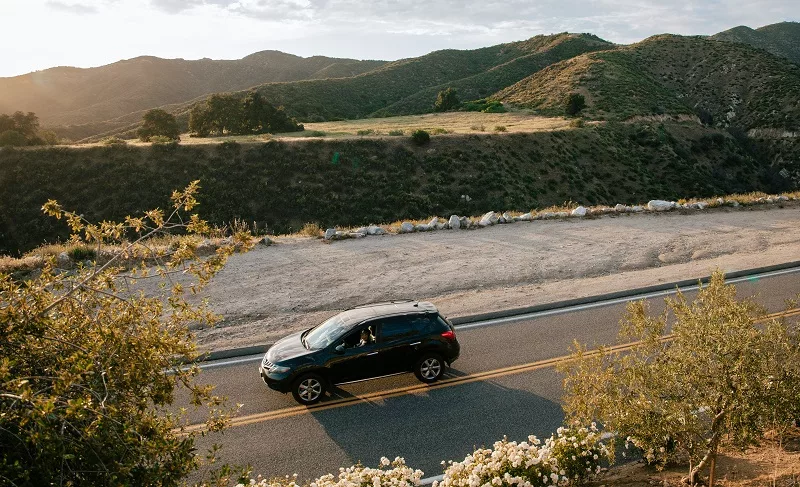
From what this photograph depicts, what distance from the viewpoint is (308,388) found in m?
9.91

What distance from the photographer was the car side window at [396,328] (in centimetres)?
1046

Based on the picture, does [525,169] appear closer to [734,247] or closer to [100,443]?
[734,247]

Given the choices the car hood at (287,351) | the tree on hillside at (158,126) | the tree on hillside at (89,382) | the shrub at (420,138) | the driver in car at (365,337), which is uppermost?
the tree on hillside at (158,126)

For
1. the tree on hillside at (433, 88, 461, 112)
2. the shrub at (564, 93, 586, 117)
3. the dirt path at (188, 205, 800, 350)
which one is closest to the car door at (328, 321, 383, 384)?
the dirt path at (188, 205, 800, 350)

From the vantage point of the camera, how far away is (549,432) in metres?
8.94

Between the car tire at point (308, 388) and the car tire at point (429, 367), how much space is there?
73.6 inches

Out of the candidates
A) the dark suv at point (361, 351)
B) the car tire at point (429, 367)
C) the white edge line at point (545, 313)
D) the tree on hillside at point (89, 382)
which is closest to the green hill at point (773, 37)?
the white edge line at point (545, 313)

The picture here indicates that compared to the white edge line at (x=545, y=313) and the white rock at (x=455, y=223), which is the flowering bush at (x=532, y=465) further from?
the white rock at (x=455, y=223)

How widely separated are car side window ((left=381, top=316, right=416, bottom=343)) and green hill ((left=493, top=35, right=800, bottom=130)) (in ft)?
179

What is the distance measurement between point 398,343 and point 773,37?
192 m

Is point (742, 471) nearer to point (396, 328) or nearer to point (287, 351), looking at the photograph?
point (396, 328)

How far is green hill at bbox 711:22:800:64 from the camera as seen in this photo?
14312 cm

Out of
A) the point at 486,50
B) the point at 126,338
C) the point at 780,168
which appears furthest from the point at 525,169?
the point at 486,50

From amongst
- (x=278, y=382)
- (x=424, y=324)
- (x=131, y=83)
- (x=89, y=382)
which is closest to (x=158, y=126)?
(x=278, y=382)
